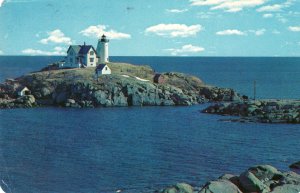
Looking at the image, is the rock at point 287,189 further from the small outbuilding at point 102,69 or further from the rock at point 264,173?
the small outbuilding at point 102,69

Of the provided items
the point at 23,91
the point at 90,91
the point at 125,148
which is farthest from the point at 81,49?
the point at 125,148

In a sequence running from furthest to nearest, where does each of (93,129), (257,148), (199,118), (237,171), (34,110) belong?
(34,110) → (199,118) → (93,129) → (257,148) → (237,171)

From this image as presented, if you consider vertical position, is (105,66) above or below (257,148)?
above

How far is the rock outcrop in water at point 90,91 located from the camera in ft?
175

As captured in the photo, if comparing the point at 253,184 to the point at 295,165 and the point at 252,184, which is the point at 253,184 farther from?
the point at 295,165

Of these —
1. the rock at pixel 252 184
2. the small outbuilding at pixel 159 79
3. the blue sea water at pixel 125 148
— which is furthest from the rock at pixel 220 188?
the small outbuilding at pixel 159 79

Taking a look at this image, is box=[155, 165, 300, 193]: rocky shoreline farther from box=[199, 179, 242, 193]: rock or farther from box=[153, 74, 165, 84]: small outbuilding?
box=[153, 74, 165, 84]: small outbuilding

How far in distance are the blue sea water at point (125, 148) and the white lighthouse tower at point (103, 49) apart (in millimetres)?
18024

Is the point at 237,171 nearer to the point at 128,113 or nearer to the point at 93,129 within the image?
the point at 93,129

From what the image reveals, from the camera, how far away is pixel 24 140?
35.3 m

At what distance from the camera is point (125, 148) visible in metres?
32.9

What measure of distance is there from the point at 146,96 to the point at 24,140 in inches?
851

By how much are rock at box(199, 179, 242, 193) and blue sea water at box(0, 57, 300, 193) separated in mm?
4885

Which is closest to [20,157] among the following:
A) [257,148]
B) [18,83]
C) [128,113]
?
[257,148]
